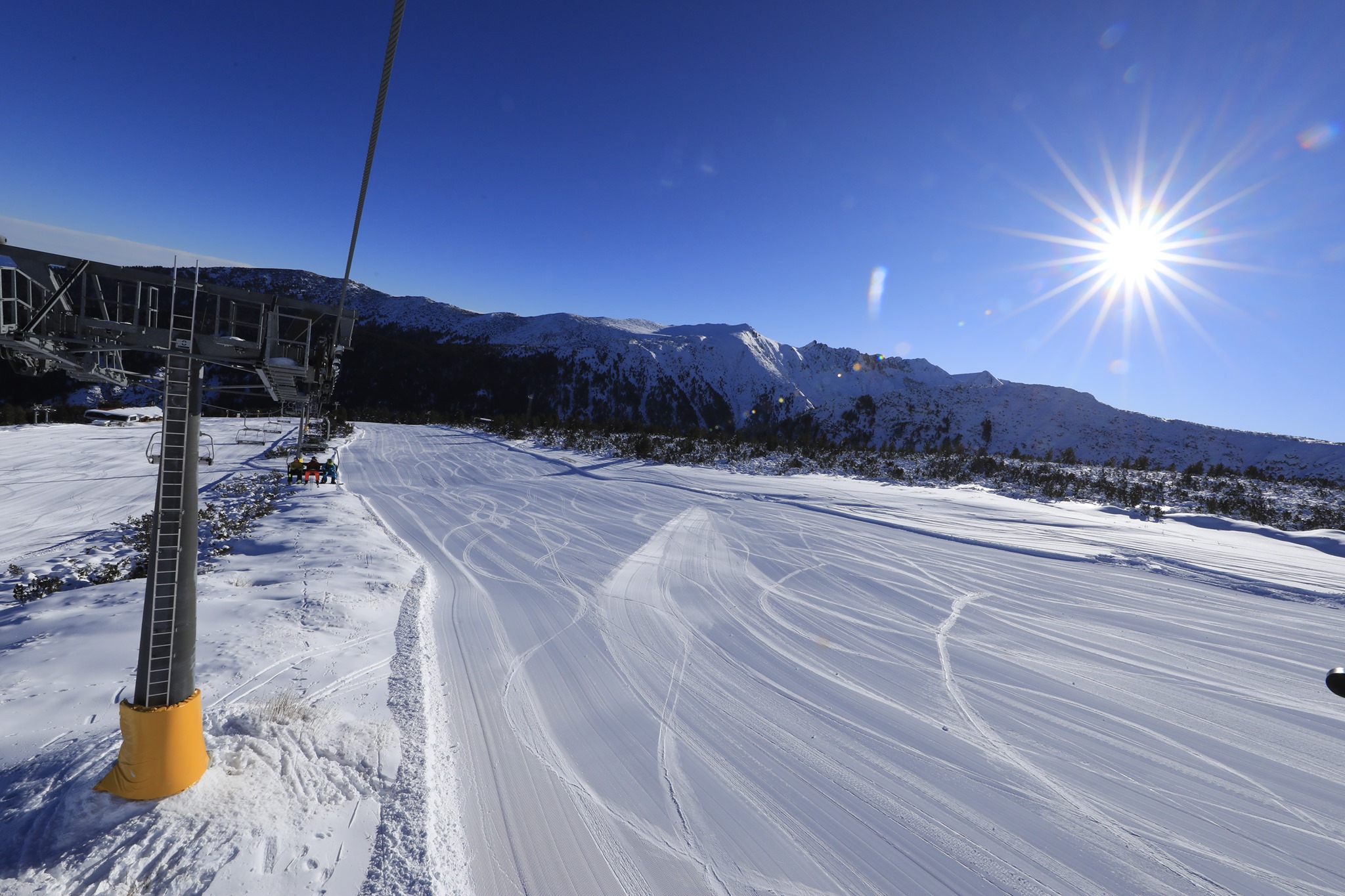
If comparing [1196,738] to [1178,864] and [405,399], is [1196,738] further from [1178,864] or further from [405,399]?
[405,399]

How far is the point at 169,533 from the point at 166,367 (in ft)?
2.87

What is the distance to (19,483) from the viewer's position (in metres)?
14.6

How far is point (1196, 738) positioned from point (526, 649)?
5.92 meters

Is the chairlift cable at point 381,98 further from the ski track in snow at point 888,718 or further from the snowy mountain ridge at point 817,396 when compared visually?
the snowy mountain ridge at point 817,396

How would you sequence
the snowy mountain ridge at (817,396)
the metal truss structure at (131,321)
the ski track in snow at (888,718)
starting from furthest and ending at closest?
the snowy mountain ridge at (817,396) → the ski track in snow at (888,718) → the metal truss structure at (131,321)

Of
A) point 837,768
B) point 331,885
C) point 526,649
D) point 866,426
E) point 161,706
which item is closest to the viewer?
point 331,885

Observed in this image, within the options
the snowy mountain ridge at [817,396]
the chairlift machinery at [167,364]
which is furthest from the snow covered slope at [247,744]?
the snowy mountain ridge at [817,396]

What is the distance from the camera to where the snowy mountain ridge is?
51.8m

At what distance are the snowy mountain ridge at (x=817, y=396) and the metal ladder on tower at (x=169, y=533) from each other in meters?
50.7

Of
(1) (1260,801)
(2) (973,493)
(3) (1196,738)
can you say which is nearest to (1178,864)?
(1) (1260,801)

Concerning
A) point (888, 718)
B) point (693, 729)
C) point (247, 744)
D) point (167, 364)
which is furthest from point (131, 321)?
point (888, 718)

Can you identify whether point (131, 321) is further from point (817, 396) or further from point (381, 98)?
point (817, 396)

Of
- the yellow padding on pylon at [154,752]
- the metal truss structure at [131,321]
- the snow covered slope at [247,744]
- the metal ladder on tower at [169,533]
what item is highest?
the metal truss structure at [131,321]

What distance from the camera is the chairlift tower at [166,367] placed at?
2441 mm
